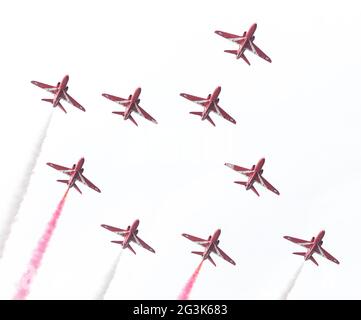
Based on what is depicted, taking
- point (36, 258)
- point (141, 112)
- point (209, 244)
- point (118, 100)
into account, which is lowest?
point (36, 258)

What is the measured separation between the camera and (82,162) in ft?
619

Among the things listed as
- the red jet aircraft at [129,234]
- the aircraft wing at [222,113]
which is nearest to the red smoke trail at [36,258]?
the red jet aircraft at [129,234]

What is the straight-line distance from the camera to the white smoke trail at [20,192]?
180 meters

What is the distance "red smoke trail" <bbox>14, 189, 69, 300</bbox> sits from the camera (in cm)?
18112

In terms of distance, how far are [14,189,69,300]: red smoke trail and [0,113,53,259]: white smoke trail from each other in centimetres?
731

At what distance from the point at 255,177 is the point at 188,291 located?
79.0 ft

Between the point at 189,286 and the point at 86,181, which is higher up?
the point at 86,181

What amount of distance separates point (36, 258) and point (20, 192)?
12040 millimetres

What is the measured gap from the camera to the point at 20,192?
18425cm

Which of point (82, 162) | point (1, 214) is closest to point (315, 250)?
point (82, 162)

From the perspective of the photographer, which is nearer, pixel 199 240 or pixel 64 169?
pixel 64 169

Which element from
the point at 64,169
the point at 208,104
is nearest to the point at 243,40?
the point at 208,104

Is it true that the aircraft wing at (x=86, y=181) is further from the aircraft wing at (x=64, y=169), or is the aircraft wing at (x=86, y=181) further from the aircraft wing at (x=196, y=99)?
the aircraft wing at (x=196, y=99)

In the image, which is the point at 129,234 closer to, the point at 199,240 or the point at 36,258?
the point at 199,240
